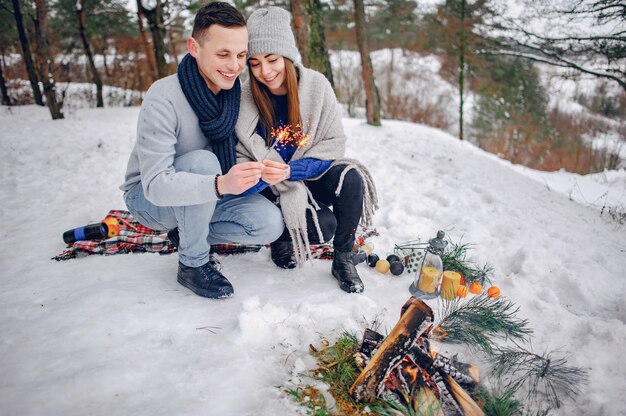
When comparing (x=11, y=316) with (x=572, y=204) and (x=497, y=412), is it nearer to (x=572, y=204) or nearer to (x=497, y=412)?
(x=497, y=412)

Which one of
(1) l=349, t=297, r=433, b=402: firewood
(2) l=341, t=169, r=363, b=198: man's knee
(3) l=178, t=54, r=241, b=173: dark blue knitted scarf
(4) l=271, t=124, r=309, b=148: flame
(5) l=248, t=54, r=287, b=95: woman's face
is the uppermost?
(5) l=248, t=54, r=287, b=95: woman's face

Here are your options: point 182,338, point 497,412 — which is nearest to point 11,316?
point 182,338

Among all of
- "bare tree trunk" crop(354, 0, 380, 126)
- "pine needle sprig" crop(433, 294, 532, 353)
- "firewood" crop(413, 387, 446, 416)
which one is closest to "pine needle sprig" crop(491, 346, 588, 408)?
"pine needle sprig" crop(433, 294, 532, 353)

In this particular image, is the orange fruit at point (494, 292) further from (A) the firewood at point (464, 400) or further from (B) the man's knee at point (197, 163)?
(B) the man's knee at point (197, 163)

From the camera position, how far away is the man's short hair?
178 cm

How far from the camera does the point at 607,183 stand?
6.11m

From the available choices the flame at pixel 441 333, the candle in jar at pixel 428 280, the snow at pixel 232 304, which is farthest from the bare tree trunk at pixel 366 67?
the flame at pixel 441 333

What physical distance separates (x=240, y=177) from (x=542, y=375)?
1614mm

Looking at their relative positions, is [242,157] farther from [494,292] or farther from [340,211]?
[494,292]

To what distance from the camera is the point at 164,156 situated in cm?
182

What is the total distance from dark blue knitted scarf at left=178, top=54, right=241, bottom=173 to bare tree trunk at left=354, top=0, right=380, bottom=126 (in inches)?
202

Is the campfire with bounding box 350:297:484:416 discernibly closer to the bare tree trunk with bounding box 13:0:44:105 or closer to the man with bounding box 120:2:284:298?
the man with bounding box 120:2:284:298

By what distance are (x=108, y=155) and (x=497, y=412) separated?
203 inches

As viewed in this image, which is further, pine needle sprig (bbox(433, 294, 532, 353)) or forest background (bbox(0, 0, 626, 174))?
forest background (bbox(0, 0, 626, 174))
